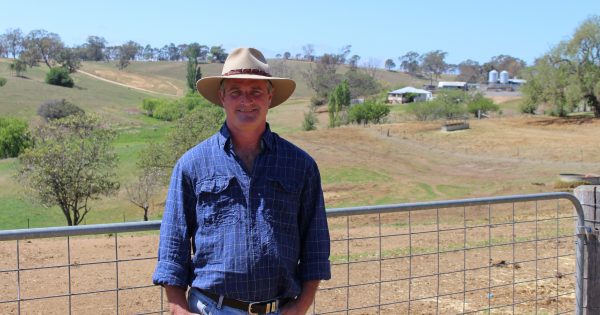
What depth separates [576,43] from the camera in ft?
172

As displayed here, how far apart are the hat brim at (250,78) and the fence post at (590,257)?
9.57 ft

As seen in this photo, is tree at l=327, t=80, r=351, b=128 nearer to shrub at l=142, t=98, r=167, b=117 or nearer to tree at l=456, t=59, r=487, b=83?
shrub at l=142, t=98, r=167, b=117

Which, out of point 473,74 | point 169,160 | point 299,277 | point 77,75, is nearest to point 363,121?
point 169,160

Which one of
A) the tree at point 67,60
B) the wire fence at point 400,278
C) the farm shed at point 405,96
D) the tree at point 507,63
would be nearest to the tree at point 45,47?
the tree at point 67,60

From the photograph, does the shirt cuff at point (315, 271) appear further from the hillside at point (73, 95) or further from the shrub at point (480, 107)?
the hillside at point (73, 95)

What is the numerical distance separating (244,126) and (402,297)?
239 inches

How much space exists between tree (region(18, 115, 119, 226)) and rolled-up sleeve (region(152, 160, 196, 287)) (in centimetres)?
2433

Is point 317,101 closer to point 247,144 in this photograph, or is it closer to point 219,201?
point 247,144

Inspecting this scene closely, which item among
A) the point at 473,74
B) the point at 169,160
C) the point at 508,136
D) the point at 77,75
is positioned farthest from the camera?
the point at 473,74

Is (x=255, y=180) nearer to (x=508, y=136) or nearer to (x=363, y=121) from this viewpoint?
(x=508, y=136)

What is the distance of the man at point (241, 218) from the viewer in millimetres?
2834

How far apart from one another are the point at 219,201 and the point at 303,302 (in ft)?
1.86

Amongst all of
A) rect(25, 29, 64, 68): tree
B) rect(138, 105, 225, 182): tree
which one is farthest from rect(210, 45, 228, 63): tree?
rect(138, 105, 225, 182): tree

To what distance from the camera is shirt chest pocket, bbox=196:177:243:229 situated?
285 cm
